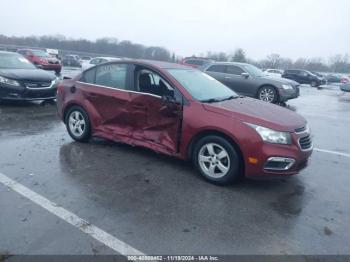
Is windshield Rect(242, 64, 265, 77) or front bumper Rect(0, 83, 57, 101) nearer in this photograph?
front bumper Rect(0, 83, 57, 101)

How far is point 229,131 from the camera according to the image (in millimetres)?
4281

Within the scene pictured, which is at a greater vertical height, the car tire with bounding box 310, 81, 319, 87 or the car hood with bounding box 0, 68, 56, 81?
the car hood with bounding box 0, 68, 56, 81

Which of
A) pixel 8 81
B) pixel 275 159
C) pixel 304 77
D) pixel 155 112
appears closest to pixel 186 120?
pixel 155 112

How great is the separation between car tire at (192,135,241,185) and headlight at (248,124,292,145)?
411 mm

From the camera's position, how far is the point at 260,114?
4445 mm

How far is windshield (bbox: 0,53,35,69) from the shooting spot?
1009cm

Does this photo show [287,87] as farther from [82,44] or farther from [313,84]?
[82,44]

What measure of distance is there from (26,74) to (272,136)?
789cm

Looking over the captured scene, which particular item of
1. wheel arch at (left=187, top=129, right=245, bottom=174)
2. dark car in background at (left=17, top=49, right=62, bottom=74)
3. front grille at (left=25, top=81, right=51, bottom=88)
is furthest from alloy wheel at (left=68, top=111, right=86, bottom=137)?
dark car in background at (left=17, top=49, right=62, bottom=74)

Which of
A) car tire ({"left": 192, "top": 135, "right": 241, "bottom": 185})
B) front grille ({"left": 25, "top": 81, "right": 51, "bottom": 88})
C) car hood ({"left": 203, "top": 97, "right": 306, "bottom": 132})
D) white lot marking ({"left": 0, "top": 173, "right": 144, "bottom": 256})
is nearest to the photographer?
white lot marking ({"left": 0, "top": 173, "right": 144, "bottom": 256})

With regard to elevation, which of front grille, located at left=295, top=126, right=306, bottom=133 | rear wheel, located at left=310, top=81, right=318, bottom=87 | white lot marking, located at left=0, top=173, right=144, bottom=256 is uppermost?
front grille, located at left=295, top=126, right=306, bottom=133

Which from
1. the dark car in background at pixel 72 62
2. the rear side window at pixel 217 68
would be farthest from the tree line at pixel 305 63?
the rear side window at pixel 217 68

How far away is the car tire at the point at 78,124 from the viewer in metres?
5.95

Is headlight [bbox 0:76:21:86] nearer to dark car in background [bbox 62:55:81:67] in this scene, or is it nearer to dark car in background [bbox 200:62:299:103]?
dark car in background [bbox 200:62:299:103]
